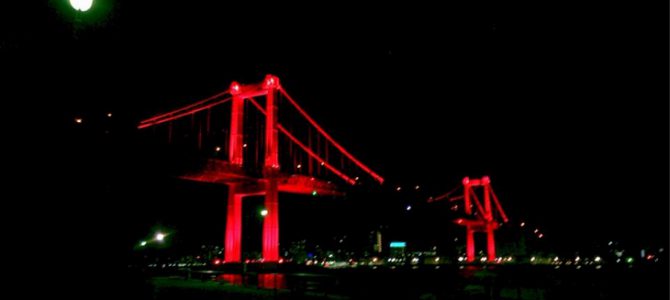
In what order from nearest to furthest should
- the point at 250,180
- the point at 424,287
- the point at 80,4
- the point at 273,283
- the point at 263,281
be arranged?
the point at 80,4, the point at 424,287, the point at 273,283, the point at 263,281, the point at 250,180

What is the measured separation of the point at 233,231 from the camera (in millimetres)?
34938

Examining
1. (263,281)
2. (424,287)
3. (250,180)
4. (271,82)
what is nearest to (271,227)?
(250,180)

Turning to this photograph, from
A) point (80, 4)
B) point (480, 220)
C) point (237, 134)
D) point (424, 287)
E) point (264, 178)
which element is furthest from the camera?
point (480, 220)

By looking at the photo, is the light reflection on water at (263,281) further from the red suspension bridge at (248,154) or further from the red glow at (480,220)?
the red glow at (480,220)

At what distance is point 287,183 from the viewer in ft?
115

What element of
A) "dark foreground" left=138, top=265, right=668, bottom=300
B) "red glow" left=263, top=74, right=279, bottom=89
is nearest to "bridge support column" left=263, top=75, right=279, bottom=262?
"red glow" left=263, top=74, right=279, bottom=89

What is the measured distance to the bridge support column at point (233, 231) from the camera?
34353 mm

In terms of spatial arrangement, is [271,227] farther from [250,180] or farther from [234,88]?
[234,88]

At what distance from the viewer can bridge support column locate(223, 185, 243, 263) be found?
3435cm

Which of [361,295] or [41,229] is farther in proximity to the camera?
[361,295]

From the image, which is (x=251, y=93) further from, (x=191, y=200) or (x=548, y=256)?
(x=548, y=256)

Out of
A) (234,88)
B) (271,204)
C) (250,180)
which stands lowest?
(271,204)

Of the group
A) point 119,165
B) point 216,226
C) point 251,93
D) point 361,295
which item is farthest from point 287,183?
point 119,165

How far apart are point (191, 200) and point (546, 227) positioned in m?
46.8
